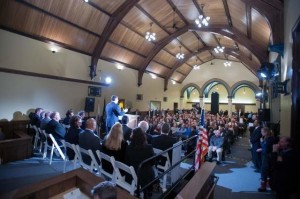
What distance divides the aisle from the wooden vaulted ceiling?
3514 millimetres

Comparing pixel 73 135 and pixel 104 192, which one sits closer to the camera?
pixel 104 192

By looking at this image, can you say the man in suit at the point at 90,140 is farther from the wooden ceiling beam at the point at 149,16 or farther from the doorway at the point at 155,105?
the doorway at the point at 155,105

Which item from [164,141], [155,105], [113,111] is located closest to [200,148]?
[164,141]

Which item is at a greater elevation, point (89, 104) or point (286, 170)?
point (89, 104)

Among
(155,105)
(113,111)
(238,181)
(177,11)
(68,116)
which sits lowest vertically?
(238,181)

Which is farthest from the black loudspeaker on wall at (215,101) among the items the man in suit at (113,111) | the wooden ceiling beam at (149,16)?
the man in suit at (113,111)

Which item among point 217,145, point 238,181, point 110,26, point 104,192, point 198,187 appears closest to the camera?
point 104,192

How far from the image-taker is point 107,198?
52.9 inches

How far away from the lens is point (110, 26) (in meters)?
9.08

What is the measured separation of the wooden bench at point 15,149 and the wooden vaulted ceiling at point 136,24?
12.2 feet

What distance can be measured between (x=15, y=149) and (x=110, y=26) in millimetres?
6252

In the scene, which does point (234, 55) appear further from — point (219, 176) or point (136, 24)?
point (219, 176)

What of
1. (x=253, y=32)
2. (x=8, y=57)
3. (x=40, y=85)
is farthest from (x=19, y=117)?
(x=253, y=32)

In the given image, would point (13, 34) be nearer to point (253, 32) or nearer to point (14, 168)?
point (14, 168)
